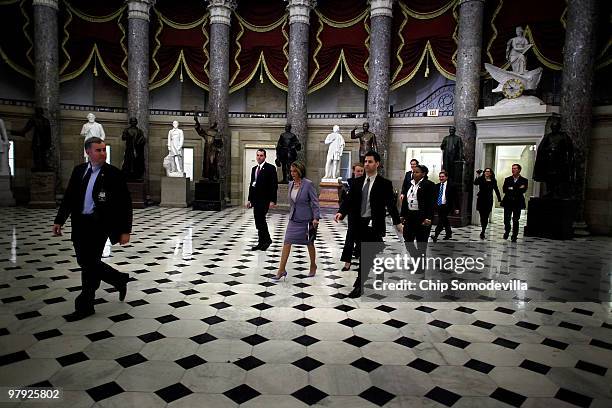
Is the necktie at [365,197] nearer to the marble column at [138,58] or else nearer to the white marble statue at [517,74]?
the white marble statue at [517,74]

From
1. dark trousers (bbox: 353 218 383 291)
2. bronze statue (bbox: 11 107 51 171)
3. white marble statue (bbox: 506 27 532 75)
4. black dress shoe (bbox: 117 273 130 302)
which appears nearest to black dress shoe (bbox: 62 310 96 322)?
black dress shoe (bbox: 117 273 130 302)

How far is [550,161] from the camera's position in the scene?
32.8 feet

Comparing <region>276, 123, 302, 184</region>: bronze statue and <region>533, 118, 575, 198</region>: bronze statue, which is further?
<region>276, 123, 302, 184</region>: bronze statue

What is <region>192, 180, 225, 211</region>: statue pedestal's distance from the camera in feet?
46.4

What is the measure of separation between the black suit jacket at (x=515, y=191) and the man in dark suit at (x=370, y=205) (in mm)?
5128

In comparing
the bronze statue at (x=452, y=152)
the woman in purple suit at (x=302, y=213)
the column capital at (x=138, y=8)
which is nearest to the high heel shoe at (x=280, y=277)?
the woman in purple suit at (x=302, y=213)

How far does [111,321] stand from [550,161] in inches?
384

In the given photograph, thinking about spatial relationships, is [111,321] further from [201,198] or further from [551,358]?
[201,198]

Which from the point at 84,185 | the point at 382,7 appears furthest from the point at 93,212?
the point at 382,7

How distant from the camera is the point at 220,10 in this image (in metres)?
15.9

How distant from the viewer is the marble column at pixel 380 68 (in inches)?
570

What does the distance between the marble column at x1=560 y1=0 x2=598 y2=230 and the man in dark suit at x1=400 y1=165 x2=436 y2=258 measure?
7.07m

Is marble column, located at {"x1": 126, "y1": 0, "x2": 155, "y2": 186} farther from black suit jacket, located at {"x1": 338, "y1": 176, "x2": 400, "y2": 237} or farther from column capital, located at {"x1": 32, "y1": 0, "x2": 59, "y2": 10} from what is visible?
black suit jacket, located at {"x1": 338, "y1": 176, "x2": 400, "y2": 237}

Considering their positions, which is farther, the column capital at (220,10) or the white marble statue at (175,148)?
the column capital at (220,10)
